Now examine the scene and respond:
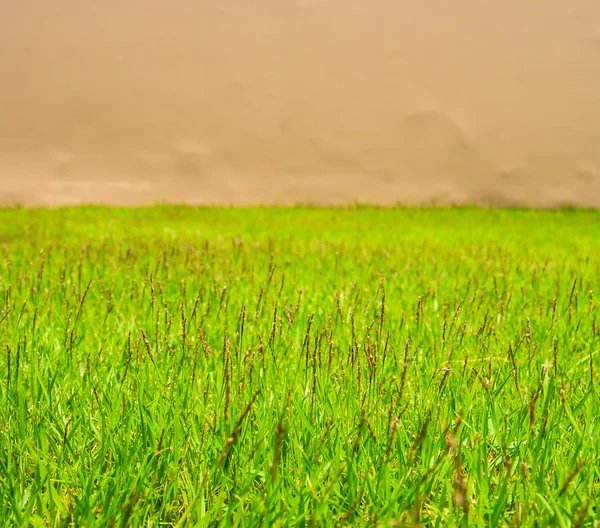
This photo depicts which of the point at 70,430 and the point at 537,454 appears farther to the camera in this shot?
the point at 70,430

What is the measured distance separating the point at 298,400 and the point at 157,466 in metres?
0.61

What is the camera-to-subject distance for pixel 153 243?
6648mm

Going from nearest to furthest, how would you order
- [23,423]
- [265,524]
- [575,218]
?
[265,524]
[23,423]
[575,218]

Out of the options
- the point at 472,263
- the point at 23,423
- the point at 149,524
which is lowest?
the point at 149,524

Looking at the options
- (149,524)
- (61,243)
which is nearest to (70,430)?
(149,524)

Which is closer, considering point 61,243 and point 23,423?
point 23,423

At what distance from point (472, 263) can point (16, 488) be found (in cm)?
496

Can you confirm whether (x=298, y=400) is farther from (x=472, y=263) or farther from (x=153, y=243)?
(x=153, y=243)

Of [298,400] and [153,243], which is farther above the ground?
[153,243]

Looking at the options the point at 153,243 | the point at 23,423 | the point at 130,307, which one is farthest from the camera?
the point at 153,243

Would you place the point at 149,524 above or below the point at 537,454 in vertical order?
below

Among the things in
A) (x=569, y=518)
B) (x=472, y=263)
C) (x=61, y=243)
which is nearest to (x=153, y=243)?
(x=61, y=243)

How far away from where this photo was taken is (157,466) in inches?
66.7

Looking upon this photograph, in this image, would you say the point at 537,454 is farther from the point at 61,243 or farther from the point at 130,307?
the point at 61,243
